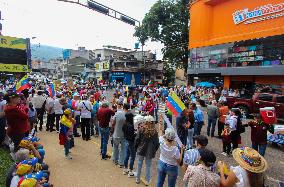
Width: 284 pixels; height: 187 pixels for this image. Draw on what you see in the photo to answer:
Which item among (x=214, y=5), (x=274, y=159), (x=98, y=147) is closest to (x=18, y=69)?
(x=98, y=147)

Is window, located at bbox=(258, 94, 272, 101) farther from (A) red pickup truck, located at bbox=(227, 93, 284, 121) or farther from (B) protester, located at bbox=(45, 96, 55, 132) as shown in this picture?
(B) protester, located at bbox=(45, 96, 55, 132)

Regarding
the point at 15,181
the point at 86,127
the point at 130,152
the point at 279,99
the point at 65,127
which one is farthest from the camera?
the point at 279,99

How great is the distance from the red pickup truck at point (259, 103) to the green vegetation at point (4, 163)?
46.4 feet

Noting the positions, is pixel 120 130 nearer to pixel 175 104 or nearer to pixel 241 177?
pixel 175 104

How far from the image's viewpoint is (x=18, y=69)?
2105 cm

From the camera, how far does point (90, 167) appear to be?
27.3ft

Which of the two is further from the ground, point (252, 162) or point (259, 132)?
point (252, 162)

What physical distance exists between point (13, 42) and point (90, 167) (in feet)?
54.8

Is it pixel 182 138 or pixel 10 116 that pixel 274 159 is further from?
pixel 10 116

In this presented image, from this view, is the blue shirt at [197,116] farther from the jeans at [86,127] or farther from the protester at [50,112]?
the protester at [50,112]

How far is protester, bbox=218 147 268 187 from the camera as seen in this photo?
3.71m

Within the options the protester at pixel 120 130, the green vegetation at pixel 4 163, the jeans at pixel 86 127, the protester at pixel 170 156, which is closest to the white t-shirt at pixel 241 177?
the protester at pixel 170 156

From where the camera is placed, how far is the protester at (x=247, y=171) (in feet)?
12.2

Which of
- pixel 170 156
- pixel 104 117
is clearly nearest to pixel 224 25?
pixel 104 117
